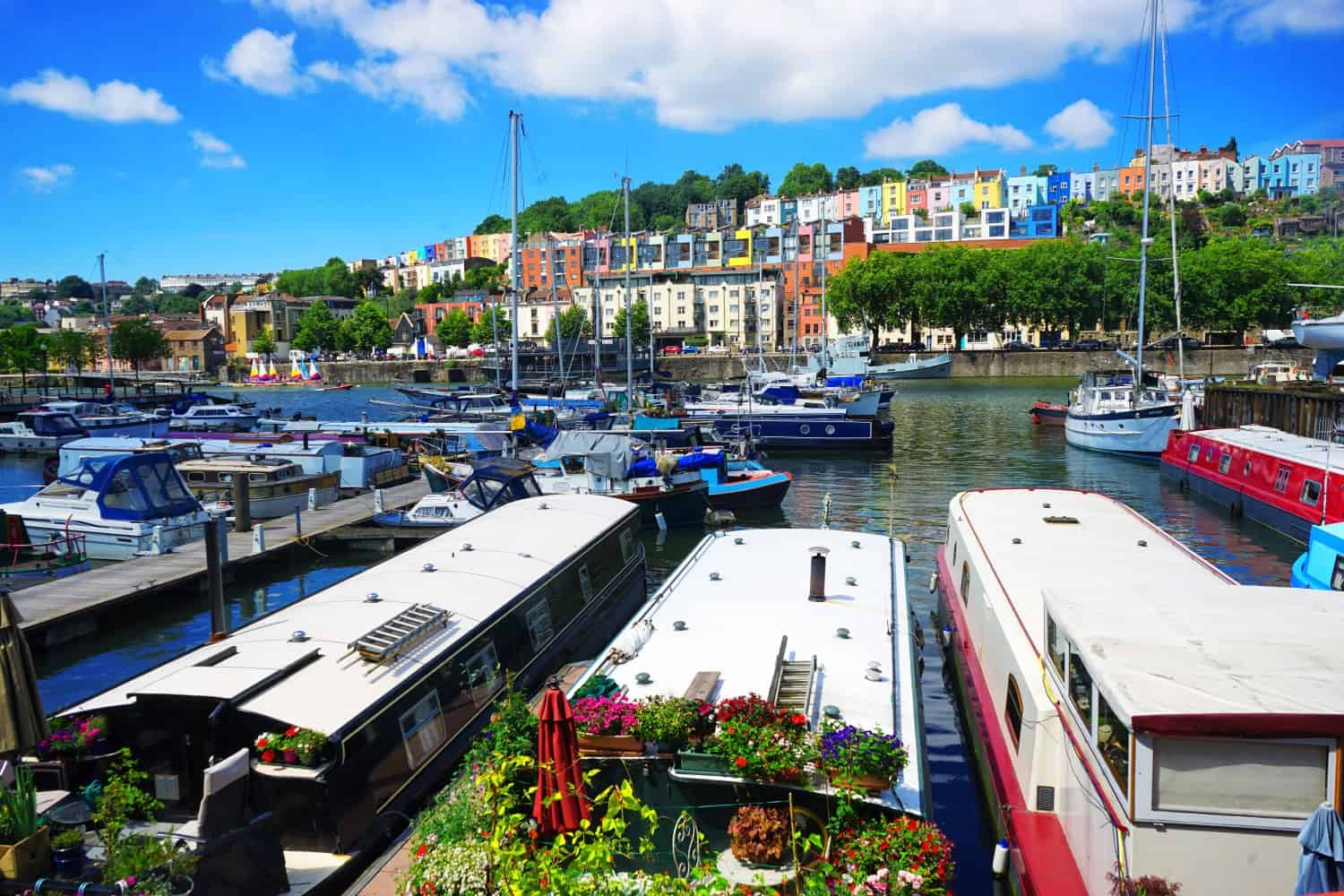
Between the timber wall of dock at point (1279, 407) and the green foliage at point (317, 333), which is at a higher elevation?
the green foliage at point (317, 333)

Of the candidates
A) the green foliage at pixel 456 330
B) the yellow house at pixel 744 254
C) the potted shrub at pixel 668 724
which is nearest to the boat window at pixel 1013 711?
the potted shrub at pixel 668 724

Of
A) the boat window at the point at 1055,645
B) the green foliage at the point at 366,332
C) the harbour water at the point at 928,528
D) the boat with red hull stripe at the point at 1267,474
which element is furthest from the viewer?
the green foliage at the point at 366,332

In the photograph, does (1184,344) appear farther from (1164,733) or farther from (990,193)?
(1164,733)

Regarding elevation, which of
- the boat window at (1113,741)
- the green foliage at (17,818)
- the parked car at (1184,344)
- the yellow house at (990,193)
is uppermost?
the yellow house at (990,193)

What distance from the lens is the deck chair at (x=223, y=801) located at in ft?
27.9

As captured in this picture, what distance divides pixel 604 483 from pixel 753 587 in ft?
53.1

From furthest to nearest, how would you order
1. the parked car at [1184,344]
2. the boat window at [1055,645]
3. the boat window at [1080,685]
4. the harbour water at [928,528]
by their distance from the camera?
1. the parked car at [1184,344]
2. the harbour water at [928,528]
3. the boat window at [1055,645]
4. the boat window at [1080,685]

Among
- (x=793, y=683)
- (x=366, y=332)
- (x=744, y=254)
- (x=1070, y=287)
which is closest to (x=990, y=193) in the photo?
(x=744, y=254)

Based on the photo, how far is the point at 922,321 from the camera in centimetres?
12588

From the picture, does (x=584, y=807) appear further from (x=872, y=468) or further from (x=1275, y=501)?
(x=872, y=468)

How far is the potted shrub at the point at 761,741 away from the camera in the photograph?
7.85 m

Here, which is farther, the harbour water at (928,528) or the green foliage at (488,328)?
the green foliage at (488,328)

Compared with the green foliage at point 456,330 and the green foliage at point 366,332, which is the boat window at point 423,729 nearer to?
the green foliage at point 456,330

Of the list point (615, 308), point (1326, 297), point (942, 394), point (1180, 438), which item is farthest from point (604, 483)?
point (615, 308)
